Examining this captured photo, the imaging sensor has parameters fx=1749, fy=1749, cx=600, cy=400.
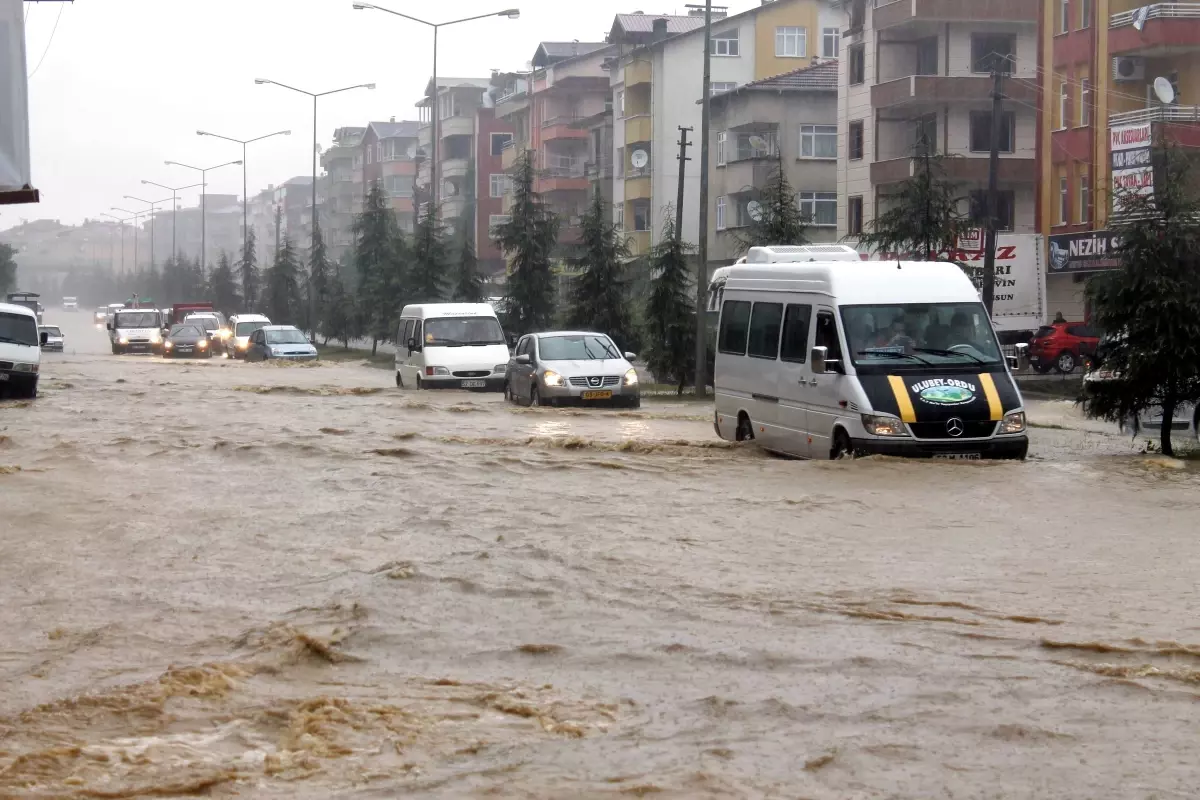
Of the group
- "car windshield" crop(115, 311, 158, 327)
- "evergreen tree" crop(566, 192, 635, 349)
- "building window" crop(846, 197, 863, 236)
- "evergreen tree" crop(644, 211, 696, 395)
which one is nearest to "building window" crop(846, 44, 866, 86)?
"building window" crop(846, 197, 863, 236)

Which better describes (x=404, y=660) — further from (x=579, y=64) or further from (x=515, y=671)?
(x=579, y=64)

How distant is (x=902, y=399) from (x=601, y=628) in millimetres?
7099

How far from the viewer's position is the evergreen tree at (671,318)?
3588 cm

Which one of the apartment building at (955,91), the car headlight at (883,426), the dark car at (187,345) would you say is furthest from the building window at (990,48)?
the car headlight at (883,426)

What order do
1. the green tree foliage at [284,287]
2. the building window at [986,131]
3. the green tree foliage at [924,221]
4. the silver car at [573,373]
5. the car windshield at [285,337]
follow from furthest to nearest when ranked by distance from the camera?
1. the green tree foliage at [284,287]
2. the building window at [986,131]
3. the car windshield at [285,337]
4. the green tree foliage at [924,221]
5. the silver car at [573,373]

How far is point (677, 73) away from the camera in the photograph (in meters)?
71.9

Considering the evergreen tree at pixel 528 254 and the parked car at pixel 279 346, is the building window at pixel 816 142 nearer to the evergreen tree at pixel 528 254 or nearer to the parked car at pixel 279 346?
the evergreen tree at pixel 528 254

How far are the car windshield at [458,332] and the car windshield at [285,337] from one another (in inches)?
781

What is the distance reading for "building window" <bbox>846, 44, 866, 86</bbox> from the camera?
57.9 m

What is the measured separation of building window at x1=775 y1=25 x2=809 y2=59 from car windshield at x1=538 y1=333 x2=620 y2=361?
4712 centimetres

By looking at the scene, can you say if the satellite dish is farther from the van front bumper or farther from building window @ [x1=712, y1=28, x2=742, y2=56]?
building window @ [x1=712, y1=28, x2=742, y2=56]

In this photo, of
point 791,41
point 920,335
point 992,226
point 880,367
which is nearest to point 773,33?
point 791,41

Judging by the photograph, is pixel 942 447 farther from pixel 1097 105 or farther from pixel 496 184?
pixel 496 184

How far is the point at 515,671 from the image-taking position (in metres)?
8.42
